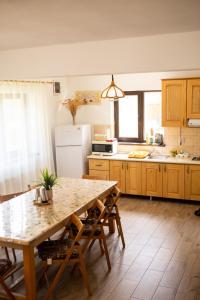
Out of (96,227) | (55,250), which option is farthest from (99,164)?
(55,250)

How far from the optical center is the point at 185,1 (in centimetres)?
219

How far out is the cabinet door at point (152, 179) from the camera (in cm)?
621

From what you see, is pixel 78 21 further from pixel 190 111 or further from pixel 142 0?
pixel 190 111

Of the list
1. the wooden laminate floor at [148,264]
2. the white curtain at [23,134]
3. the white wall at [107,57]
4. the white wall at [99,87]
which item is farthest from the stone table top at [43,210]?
the white wall at [99,87]

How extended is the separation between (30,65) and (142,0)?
2301mm

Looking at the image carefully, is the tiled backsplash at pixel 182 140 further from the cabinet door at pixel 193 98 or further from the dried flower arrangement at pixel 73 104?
the dried flower arrangement at pixel 73 104

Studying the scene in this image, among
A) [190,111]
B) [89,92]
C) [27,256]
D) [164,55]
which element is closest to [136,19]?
[164,55]

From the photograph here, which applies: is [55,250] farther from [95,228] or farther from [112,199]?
[112,199]

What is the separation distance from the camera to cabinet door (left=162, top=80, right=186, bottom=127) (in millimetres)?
5980

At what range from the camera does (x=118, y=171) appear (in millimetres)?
6539

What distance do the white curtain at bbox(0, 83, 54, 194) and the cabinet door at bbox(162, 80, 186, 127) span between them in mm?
2246

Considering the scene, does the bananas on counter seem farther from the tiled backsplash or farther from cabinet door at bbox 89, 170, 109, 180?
cabinet door at bbox 89, 170, 109, 180

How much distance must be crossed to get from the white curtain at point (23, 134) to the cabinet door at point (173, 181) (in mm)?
2259

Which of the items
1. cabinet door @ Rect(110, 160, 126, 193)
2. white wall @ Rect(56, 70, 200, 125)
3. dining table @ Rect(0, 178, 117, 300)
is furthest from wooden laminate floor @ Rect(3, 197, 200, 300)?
white wall @ Rect(56, 70, 200, 125)
